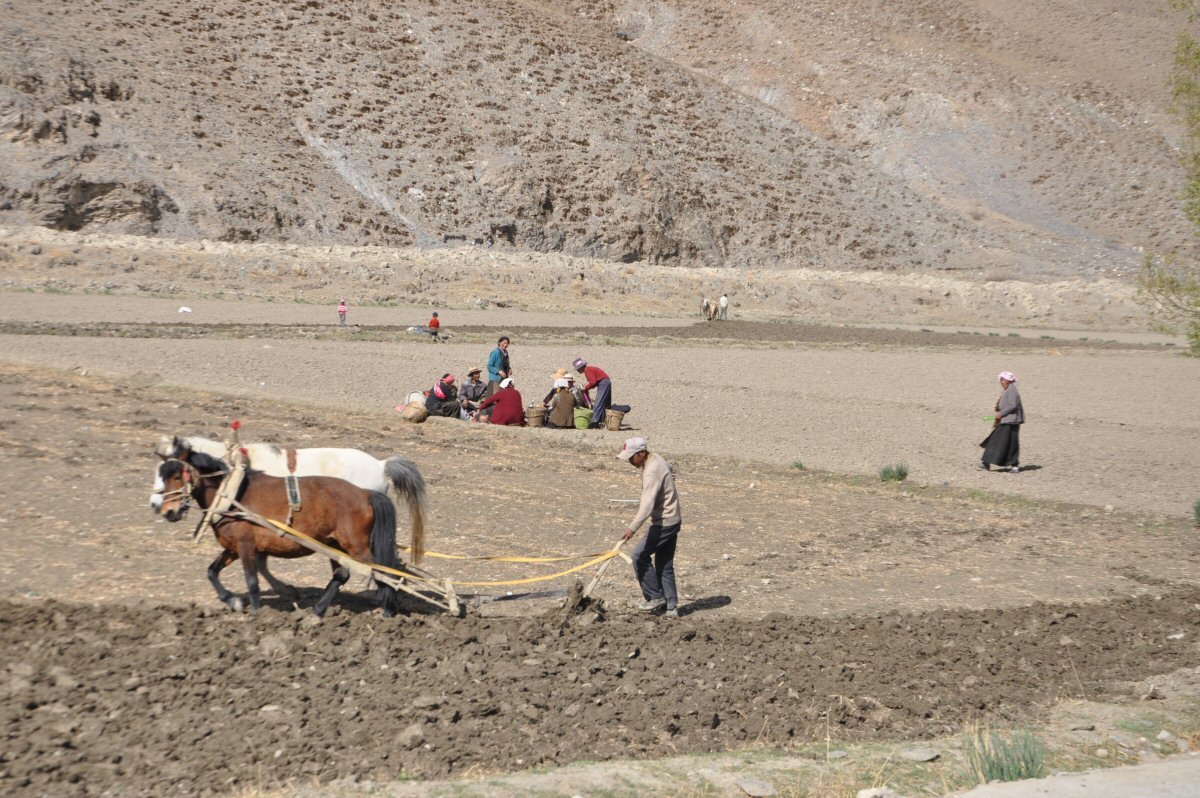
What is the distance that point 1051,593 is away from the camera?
12.7 metres

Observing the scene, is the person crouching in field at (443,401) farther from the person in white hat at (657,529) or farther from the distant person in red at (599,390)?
the person in white hat at (657,529)

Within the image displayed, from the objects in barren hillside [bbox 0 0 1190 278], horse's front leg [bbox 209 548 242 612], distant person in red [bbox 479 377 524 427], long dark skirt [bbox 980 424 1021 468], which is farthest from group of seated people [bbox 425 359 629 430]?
barren hillside [bbox 0 0 1190 278]

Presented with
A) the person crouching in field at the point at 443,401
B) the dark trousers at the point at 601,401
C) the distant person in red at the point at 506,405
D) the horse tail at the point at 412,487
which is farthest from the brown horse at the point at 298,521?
the dark trousers at the point at 601,401

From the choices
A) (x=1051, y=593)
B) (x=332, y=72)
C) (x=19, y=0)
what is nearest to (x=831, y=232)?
(x=332, y=72)

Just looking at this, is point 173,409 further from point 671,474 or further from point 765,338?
point 765,338

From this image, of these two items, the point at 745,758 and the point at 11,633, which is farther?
the point at 11,633

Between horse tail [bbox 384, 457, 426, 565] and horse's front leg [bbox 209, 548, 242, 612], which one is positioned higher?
horse tail [bbox 384, 457, 426, 565]

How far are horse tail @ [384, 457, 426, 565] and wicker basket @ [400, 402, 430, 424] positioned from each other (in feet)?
33.2

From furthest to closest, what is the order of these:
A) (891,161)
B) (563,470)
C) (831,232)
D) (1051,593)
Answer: (891,161) → (831,232) → (563,470) → (1051,593)

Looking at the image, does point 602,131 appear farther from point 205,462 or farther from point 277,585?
point 205,462

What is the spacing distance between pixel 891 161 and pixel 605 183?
29.1 meters

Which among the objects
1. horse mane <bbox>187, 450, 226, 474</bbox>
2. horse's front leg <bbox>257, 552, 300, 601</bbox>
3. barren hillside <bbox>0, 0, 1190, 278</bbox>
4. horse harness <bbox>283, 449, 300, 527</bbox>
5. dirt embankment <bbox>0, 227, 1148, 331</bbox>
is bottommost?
horse's front leg <bbox>257, 552, 300, 601</bbox>

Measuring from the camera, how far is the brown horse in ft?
31.5

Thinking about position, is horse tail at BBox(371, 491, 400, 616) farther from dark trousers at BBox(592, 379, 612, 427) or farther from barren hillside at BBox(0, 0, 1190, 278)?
barren hillside at BBox(0, 0, 1190, 278)
